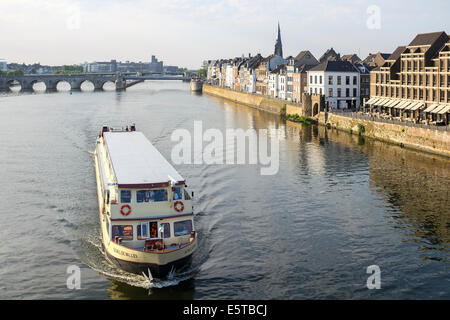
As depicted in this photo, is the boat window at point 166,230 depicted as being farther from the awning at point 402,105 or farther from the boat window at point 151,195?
the awning at point 402,105

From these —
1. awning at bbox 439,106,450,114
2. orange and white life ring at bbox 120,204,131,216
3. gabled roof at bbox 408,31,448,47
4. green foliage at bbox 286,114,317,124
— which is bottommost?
orange and white life ring at bbox 120,204,131,216

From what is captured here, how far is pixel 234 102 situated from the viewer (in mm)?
140500

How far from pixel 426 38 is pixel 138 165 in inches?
1963

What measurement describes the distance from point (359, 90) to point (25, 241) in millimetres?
73155

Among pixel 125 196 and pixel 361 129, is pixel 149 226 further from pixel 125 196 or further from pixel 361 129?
pixel 361 129

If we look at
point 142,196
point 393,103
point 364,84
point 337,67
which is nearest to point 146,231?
point 142,196

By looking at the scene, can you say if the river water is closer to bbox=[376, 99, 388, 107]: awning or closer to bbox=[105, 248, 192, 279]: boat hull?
bbox=[105, 248, 192, 279]: boat hull

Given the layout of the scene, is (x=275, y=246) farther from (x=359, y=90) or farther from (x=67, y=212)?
(x=359, y=90)

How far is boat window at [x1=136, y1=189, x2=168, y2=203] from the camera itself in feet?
86.9

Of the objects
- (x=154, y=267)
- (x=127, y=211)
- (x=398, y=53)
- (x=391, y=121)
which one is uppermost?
(x=398, y=53)

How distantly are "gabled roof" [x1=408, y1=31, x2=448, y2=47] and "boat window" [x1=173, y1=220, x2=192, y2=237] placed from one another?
50.4 metres

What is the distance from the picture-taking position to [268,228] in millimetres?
32438

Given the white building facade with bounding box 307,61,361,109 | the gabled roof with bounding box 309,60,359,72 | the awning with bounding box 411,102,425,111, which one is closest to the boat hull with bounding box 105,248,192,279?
the awning with bounding box 411,102,425,111

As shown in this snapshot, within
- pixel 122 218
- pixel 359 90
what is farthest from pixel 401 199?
pixel 359 90
